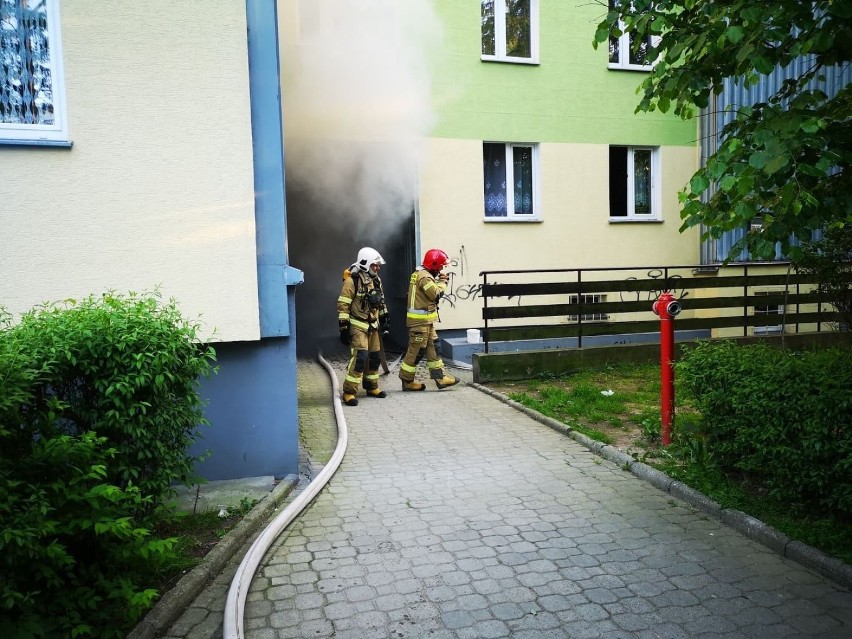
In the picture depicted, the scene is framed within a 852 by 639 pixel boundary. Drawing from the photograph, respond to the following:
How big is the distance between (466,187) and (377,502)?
8.12m

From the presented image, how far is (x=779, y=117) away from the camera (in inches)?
142

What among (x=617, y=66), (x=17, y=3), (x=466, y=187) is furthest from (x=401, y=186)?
(x=17, y=3)

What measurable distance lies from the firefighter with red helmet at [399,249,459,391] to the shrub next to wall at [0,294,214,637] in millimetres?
5223

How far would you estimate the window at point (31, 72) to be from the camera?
478cm

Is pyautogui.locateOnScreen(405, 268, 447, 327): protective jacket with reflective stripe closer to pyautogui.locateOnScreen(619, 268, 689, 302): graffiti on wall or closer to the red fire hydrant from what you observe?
pyautogui.locateOnScreen(619, 268, 689, 302): graffiti on wall

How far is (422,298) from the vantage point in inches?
364

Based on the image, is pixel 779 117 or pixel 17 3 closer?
pixel 779 117

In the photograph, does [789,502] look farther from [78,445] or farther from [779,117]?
[78,445]

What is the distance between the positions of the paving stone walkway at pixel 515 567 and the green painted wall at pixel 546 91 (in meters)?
7.99

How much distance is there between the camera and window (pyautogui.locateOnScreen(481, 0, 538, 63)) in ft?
40.0

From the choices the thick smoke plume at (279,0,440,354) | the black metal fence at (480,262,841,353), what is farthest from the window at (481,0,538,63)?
the black metal fence at (480,262,841,353)

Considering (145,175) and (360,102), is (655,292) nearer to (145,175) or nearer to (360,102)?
(360,102)

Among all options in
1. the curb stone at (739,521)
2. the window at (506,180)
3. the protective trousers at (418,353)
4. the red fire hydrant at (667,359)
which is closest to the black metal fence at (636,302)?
the protective trousers at (418,353)

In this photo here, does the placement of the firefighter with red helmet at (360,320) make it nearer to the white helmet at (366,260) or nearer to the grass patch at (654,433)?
the white helmet at (366,260)
